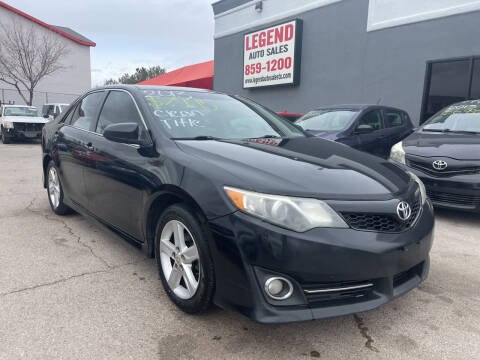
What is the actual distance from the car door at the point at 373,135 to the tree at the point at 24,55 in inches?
943

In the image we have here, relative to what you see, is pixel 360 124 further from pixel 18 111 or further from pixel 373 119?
pixel 18 111

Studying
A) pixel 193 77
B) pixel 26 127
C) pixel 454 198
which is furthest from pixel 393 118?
pixel 193 77

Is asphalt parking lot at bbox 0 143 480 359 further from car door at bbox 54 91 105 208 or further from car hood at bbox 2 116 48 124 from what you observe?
car hood at bbox 2 116 48 124

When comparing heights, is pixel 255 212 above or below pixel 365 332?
above

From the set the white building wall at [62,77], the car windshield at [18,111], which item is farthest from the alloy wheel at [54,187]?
the white building wall at [62,77]

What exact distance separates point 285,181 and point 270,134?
1.22m

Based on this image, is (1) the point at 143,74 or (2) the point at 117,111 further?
(1) the point at 143,74

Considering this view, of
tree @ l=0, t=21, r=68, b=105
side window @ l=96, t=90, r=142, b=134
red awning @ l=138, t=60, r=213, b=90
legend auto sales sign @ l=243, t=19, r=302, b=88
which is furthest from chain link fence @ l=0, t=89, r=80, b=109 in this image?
side window @ l=96, t=90, r=142, b=134

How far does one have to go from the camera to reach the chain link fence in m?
28.0

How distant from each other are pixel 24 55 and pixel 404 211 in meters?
29.8

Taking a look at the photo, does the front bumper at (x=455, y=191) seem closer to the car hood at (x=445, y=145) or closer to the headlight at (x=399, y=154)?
the car hood at (x=445, y=145)

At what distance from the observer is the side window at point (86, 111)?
12.1ft

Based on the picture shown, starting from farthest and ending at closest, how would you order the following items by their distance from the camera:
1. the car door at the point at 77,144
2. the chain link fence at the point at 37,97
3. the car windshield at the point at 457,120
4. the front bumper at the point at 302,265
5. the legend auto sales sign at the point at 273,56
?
the chain link fence at the point at 37,97 < the legend auto sales sign at the point at 273,56 < the car windshield at the point at 457,120 < the car door at the point at 77,144 < the front bumper at the point at 302,265

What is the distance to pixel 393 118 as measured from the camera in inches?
302
